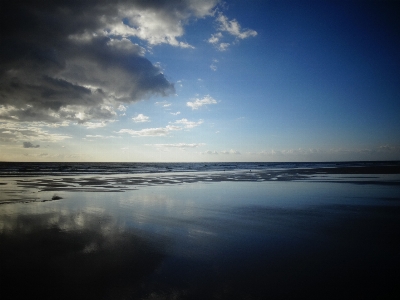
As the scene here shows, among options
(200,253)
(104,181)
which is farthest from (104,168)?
(200,253)

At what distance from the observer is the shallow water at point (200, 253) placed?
4062mm

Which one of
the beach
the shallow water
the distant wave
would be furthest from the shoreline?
the distant wave

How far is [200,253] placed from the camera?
5605 mm

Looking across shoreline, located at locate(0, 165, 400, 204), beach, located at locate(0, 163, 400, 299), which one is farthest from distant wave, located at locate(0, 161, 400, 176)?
beach, located at locate(0, 163, 400, 299)

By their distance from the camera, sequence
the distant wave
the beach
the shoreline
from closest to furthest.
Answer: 1. the beach
2. the shoreline
3. the distant wave

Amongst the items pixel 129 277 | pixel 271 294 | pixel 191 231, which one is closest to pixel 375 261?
pixel 271 294

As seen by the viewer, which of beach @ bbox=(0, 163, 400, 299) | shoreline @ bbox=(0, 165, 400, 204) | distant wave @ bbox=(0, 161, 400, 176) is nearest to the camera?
beach @ bbox=(0, 163, 400, 299)

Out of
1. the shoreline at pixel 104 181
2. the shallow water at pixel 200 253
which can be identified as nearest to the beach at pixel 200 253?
the shallow water at pixel 200 253

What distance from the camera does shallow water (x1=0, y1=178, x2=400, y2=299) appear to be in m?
4.06

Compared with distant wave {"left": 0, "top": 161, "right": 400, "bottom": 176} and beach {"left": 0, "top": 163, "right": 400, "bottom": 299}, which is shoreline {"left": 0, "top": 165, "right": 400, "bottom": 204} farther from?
distant wave {"left": 0, "top": 161, "right": 400, "bottom": 176}

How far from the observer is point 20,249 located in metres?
5.94

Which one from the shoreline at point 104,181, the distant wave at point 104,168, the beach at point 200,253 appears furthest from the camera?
the distant wave at point 104,168

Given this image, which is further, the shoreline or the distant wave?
the distant wave

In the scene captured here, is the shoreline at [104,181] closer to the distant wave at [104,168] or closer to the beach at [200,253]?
the beach at [200,253]
